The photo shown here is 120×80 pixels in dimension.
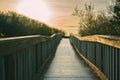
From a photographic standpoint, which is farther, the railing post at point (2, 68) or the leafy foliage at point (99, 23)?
the leafy foliage at point (99, 23)

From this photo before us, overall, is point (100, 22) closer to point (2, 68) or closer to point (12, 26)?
point (12, 26)

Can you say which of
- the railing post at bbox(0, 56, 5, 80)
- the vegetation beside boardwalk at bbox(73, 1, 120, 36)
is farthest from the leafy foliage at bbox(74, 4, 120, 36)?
the railing post at bbox(0, 56, 5, 80)

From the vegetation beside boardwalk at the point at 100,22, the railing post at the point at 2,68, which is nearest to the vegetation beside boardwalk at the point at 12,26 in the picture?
the vegetation beside boardwalk at the point at 100,22

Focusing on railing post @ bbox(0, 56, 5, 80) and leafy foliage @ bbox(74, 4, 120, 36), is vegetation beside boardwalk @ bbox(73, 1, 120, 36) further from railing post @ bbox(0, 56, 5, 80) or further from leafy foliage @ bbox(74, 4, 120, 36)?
railing post @ bbox(0, 56, 5, 80)

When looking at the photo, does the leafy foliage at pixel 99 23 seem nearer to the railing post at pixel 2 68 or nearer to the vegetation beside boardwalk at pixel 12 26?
the vegetation beside boardwalk at pixel 12 26

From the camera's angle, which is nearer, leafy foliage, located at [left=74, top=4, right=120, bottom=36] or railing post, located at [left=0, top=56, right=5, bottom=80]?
railing post, located at [left=0, top=56, right=5, bottom=80]

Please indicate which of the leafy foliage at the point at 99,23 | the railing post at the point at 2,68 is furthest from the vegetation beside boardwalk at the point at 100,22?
the railing post at the point at 2,68

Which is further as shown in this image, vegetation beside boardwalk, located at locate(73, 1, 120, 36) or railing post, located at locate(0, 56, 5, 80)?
vegetation beside boardwalk, located at locate(73, 1, 120, 36)

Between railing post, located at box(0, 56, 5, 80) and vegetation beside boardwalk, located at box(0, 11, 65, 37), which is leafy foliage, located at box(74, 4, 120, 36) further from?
railing post, located at box(0, 56, 5, 80)

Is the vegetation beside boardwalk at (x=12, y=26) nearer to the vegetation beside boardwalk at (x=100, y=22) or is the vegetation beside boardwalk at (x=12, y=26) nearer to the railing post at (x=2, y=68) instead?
the vegetation beside boardwalk at (x=100, y=22)

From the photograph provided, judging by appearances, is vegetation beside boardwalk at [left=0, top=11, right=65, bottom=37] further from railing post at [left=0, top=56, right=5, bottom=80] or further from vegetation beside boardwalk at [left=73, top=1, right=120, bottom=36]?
railing post at [left=0, top=56, right=5, bottom=80]

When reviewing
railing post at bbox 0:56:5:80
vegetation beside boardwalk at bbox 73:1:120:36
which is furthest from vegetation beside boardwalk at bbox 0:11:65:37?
railing post at bbox 0:56:5:80

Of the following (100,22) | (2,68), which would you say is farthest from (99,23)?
(2,68)

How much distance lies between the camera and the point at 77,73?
11883 millimetres
